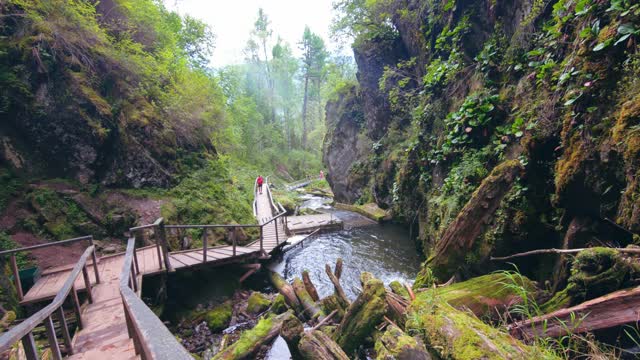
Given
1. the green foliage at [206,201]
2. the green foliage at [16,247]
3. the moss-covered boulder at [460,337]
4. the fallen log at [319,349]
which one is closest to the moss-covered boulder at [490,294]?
the moss-covered boulder at [460,337]

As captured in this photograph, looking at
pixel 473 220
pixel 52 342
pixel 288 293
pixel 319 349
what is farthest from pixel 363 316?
pixel 52 342

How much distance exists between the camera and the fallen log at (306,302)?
19.8 feet

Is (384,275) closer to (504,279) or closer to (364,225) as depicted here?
(504,279)

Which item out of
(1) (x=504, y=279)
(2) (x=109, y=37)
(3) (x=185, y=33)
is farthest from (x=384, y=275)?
(3) (x=185, y=33)

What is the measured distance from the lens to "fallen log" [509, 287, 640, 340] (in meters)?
2.31

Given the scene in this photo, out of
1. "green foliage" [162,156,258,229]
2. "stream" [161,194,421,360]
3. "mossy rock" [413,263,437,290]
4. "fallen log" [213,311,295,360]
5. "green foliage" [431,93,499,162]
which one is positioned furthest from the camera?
"green foliage" [162,156,258,229]

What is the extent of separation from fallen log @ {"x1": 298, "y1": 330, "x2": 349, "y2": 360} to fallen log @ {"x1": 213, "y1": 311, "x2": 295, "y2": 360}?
0.77 m

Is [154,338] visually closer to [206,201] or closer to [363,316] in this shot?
[363,316]

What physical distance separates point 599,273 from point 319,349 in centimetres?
347

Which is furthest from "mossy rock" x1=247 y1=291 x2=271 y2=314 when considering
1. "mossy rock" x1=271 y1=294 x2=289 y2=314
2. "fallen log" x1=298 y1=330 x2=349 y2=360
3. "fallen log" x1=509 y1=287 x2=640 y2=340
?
"fallen log" x1=509 y1=287 x2=640 y2=340

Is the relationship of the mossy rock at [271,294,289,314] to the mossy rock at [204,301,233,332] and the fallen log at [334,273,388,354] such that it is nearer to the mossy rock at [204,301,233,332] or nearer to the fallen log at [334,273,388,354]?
the mossy rock at [204,301,233,332]

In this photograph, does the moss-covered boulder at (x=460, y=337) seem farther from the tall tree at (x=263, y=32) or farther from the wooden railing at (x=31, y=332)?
the tall tree at (x=263, y=32)

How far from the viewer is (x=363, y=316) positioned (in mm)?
4250

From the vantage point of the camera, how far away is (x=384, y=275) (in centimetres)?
794
